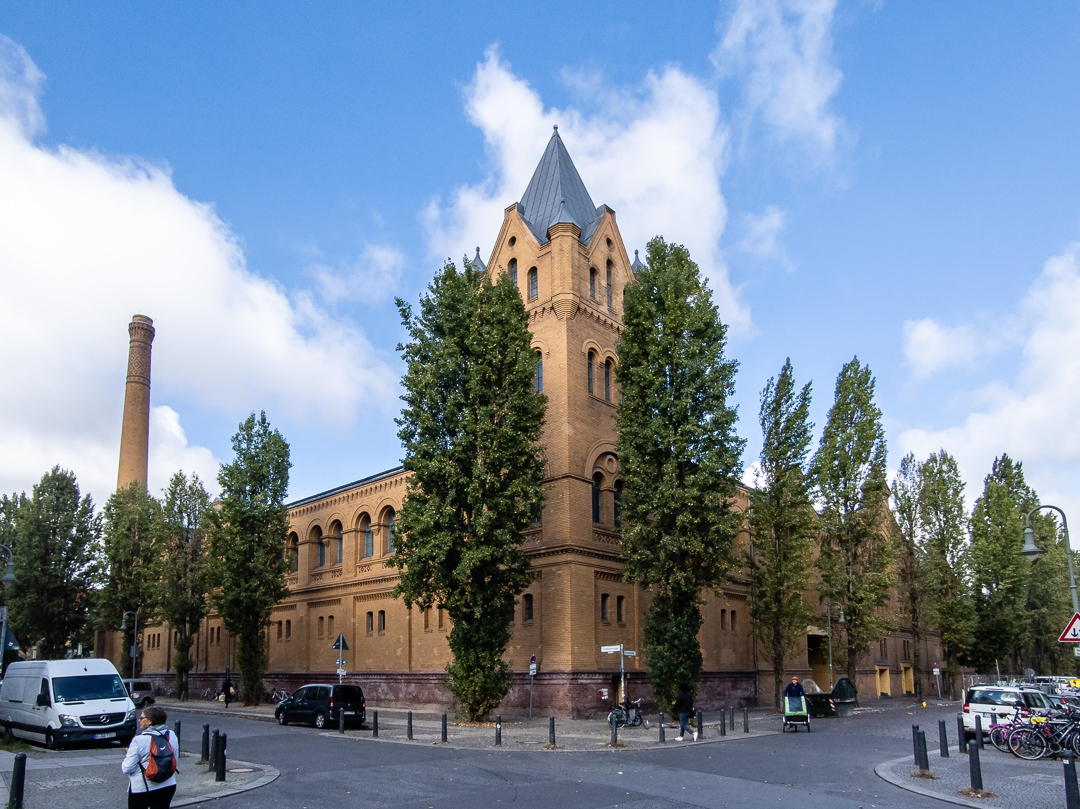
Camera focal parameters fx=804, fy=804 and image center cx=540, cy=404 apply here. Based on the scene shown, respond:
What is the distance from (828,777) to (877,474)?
27.0 m

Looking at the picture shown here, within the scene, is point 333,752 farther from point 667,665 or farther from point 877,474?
point 877,474

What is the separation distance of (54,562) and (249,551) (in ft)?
67.1

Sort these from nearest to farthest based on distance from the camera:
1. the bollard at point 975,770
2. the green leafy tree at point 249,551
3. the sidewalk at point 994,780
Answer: the sidewalk at point 994,780 < the bollard at point 975,770 < the green leafy tree at point 249,551

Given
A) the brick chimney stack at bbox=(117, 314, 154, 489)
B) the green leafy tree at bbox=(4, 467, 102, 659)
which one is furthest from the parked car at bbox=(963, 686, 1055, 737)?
the brick chimney stack at bbox=(117, 314, 154, 489)

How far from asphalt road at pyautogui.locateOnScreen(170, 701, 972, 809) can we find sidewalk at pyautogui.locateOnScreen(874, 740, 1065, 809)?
1.52 feet

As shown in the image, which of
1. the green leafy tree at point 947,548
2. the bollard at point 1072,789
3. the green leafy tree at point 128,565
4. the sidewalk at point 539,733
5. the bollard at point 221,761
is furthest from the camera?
the green leafy tree at point 128,565

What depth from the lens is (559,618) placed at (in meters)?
30.7

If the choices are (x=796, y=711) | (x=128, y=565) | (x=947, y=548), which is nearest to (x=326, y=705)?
(x=796, y=711)

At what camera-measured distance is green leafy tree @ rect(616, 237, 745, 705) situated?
27141 mm

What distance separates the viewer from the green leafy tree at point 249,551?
4019 centimetres

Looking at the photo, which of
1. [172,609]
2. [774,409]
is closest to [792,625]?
[774,409]

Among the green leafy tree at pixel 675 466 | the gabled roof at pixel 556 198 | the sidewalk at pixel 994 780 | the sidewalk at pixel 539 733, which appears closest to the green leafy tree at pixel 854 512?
the sidewalk at pixel 539 733

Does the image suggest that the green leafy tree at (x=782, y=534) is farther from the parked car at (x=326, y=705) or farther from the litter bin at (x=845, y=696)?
the parked car at (x=326, y=705)

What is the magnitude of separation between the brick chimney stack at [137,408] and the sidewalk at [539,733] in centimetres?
3674
